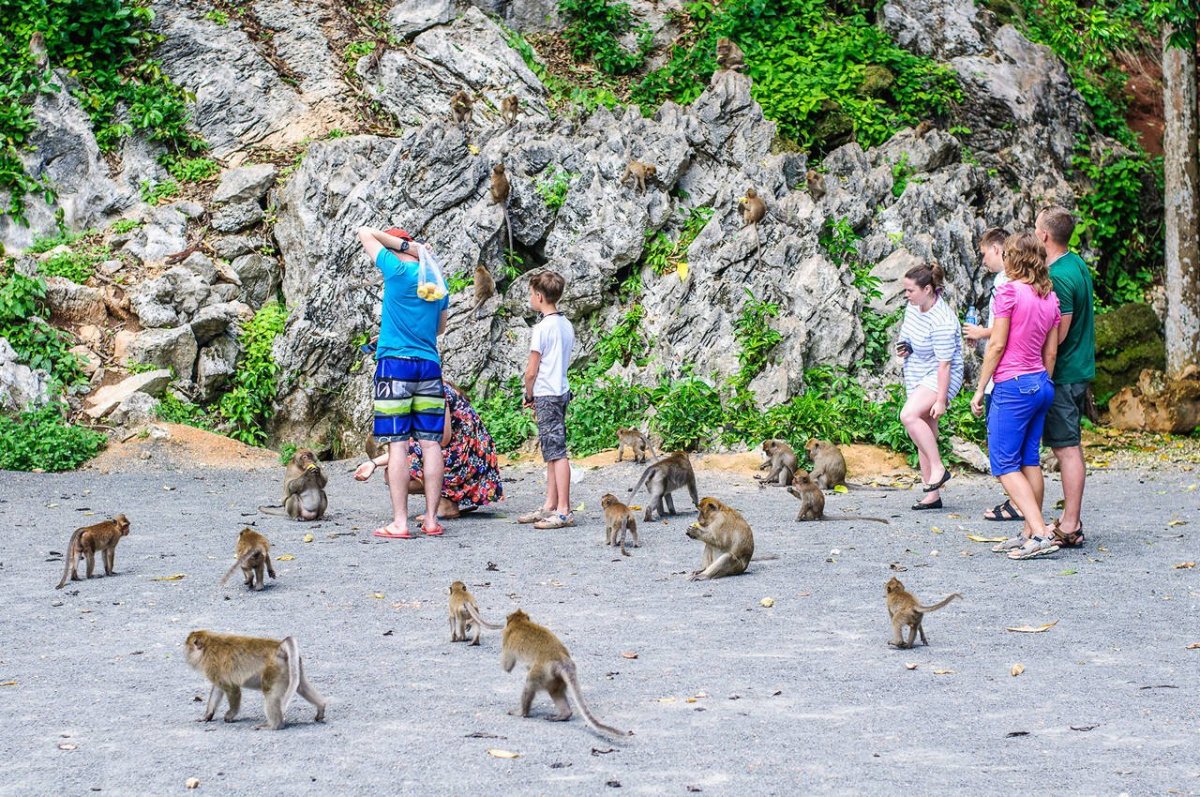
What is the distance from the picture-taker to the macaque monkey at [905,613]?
609 centimetres

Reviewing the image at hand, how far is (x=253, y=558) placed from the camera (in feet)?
24.5

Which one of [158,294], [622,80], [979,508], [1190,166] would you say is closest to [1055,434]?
[979,508]

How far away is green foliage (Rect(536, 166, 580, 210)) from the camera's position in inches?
653

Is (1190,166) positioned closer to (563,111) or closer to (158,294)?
(563,111)

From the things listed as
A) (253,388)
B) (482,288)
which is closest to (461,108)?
(482,288)

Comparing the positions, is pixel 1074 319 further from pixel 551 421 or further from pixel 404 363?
pixel 404 363

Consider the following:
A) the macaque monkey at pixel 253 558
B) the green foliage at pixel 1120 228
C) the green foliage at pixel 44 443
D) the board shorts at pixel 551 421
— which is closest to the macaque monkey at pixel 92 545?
the macaque monkey at pixel 253 558

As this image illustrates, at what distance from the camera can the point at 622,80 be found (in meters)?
20.3

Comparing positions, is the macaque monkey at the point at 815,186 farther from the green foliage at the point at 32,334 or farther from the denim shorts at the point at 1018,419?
the green foliage at the point at 32,334

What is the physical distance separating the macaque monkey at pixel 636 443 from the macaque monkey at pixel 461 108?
264 inches

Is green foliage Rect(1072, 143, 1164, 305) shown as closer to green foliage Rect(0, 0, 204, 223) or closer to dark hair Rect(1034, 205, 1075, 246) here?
dark hair Rect(1034, 205, 1075, 246)

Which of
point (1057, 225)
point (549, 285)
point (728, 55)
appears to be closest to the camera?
point (1057, 225)

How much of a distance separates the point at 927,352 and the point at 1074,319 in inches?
64.0

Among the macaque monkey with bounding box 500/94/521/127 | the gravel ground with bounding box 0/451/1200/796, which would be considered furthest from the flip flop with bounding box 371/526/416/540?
the macaque monkey with bounding box 500/94/521/127
